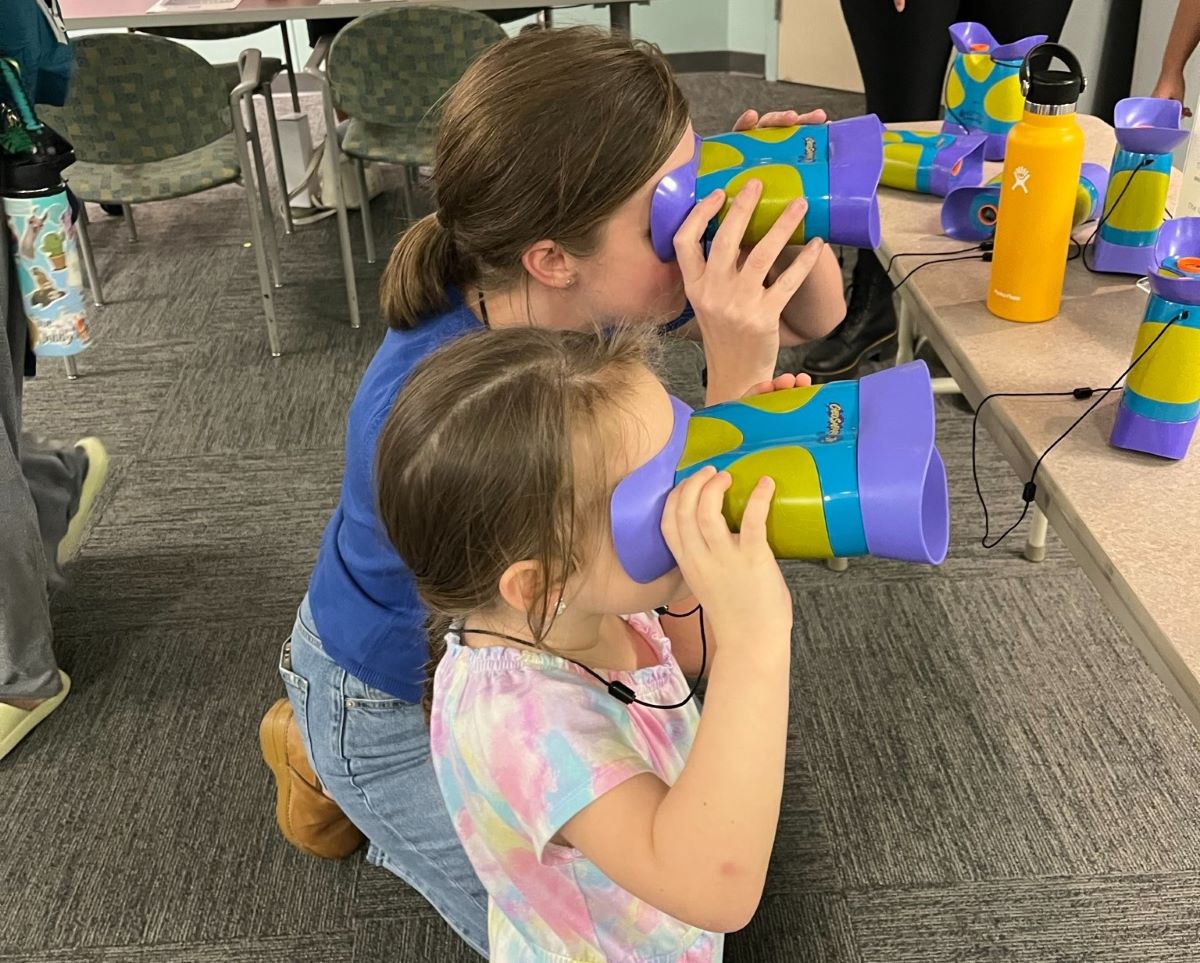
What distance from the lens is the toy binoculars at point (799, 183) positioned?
1114 mm

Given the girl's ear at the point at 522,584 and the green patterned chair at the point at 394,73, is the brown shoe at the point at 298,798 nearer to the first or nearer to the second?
the girl's ear at the point at 522,584

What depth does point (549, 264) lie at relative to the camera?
114 centimetres

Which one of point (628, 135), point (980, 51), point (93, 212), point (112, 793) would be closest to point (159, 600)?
point (112, 793)

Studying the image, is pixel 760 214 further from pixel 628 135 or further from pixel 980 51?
pixel 980 51

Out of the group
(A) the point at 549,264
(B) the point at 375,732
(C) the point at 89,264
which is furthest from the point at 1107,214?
(C) the point at 89,264

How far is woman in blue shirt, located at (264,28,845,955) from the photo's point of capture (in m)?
1.08

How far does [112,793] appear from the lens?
1749 millimetres

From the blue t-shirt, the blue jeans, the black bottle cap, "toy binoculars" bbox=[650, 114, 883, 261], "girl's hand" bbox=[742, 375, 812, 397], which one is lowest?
the blue jeans

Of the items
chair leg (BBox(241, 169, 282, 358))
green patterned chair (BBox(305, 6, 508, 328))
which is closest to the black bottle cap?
green patterned chair (BBox(305, 6, 508, 328))

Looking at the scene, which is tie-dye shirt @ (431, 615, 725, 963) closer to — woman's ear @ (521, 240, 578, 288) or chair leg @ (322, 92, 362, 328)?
woman's ear @ (521, 240, 578, 288)

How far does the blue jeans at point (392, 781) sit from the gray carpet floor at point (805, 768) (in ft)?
0.88

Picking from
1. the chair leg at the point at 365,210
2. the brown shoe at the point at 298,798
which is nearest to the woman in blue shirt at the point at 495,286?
the brown shoe at the point at 298,798

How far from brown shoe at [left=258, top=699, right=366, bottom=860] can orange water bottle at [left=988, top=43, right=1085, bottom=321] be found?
99 centimetres

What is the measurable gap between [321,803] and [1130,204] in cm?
123
